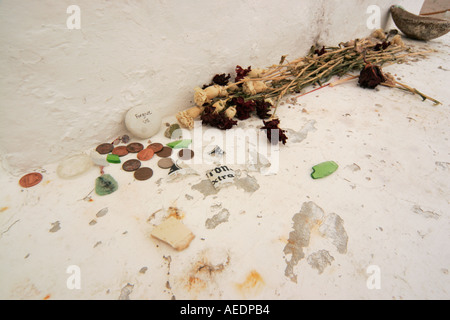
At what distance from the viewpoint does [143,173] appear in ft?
4.75

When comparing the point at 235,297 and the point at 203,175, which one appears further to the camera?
the point at 203,175

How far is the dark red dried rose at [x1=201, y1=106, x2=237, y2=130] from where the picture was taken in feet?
5.85

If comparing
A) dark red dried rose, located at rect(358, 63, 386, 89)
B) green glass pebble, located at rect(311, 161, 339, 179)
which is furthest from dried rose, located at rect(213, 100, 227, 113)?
dark red dried rose, located at rect(358, 63, 386, 89)

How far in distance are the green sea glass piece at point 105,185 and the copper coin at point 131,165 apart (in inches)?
4.7

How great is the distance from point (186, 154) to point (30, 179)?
88 cm

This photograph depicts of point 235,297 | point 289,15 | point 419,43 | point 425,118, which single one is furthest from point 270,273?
point 419,43

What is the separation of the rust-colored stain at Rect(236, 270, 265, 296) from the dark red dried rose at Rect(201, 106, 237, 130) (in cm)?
106

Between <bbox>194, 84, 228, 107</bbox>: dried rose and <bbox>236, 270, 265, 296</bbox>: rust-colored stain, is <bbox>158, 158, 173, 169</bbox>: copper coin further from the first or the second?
<bbox>236, 270, 265, 296</bbox>: rust-colored stain

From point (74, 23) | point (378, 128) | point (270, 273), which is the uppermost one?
point (74, 23)

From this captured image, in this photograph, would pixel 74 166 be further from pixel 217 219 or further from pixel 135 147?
pixel 217 219

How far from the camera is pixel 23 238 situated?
1125 mm

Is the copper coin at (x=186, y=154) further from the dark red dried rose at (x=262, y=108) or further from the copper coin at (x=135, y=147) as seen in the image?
the dark red dried rose at (x=262, y=108)
